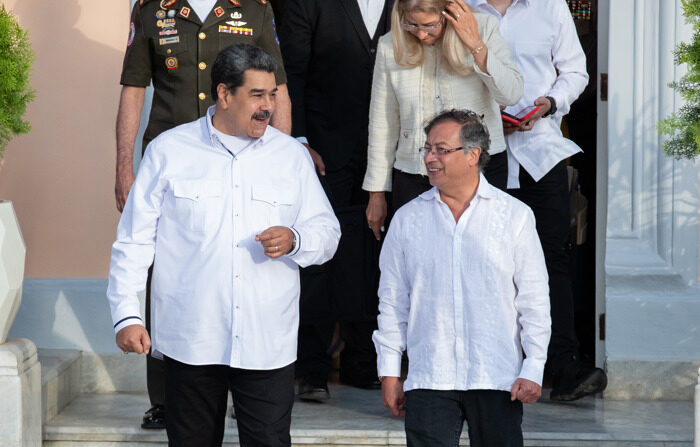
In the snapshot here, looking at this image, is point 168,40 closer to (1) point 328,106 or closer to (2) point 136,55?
(2) point 136,55

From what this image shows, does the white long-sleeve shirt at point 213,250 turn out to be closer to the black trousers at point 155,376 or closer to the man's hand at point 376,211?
the man's hand at point 376,211

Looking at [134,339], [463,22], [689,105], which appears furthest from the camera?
[689,105]

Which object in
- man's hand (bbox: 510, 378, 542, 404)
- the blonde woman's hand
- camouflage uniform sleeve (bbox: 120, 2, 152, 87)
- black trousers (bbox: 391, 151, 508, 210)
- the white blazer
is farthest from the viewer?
camouflage uniform sleeve (bbox: 120, 2, 152, 87)

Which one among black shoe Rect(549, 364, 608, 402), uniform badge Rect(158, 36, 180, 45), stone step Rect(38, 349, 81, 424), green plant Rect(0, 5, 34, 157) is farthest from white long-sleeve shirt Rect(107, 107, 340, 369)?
black shoe Rect(549, 364, 608, 402)

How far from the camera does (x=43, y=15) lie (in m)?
5.54

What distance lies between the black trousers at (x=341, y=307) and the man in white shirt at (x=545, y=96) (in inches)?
32.0

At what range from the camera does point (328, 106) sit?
208 inches

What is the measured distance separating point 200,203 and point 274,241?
281 millimetres

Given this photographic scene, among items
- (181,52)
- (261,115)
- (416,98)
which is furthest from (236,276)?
(181,52)

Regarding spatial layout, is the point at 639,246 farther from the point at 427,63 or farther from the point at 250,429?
the point at 250,429

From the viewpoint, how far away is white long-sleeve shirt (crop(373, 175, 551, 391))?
→ 10.9 feet

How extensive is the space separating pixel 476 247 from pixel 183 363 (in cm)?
98

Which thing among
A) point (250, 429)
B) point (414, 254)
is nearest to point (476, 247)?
point (414, 254)

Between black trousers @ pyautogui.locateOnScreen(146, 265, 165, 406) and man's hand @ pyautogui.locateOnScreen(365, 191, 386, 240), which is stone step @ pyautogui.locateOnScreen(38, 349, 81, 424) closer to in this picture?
black trousers @ pyautogui.locateOnScreen(146, 265, 165, 406)
